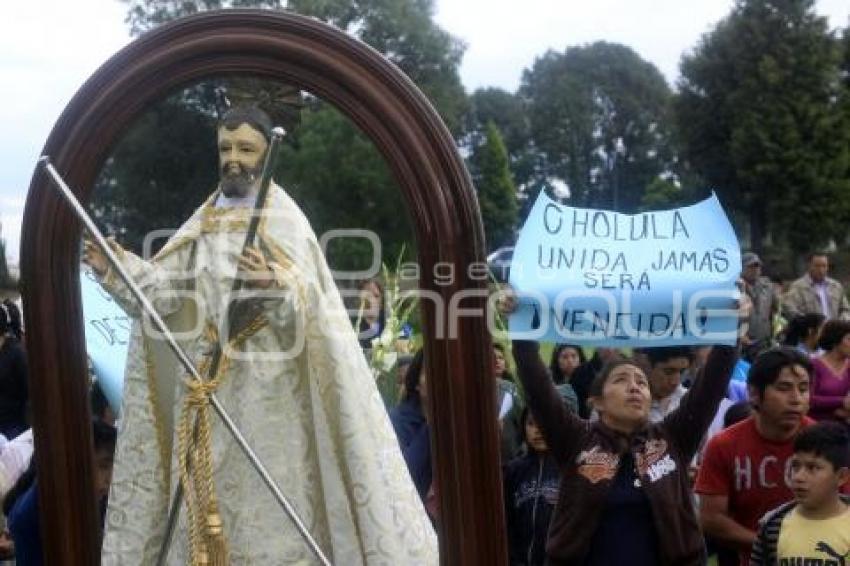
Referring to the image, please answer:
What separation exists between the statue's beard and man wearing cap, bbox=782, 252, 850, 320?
947 centimetres

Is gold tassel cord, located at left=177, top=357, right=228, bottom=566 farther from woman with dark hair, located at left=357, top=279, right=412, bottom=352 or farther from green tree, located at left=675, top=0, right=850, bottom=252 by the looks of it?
green tree, located at left=675, top=0, right=850, bottom=252

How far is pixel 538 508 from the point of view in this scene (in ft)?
17.5

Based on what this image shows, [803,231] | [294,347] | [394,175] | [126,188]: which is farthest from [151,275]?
[803,231]

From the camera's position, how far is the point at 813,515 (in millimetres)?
4500

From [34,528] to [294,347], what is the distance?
150cm

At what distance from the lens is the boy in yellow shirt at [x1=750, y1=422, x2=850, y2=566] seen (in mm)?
4395

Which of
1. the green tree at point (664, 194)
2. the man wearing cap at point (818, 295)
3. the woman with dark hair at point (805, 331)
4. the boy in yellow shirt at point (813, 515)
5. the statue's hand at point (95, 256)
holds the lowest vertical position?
the boy in yellow shirt at point (813, 515)

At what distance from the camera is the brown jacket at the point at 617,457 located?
4.40m

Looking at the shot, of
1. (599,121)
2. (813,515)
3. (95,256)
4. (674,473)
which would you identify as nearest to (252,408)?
(95,256)

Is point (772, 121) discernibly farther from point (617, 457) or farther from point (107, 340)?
point (107, 340)

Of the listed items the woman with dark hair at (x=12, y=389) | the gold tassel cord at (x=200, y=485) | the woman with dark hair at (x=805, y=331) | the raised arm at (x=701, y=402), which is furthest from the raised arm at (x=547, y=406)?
the woman with dark hair at (x=805, y=331)

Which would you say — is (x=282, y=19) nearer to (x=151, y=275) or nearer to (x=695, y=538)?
(x=151, y=275)

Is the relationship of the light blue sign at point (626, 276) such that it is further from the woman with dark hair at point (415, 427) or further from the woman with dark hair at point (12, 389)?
the woman with dark hair at point (12, 389)

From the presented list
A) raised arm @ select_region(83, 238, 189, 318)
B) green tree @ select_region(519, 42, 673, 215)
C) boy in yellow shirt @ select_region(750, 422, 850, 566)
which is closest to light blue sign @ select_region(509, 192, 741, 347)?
boy in yellow shirt @ select_region(750, 422, 850, 566)
